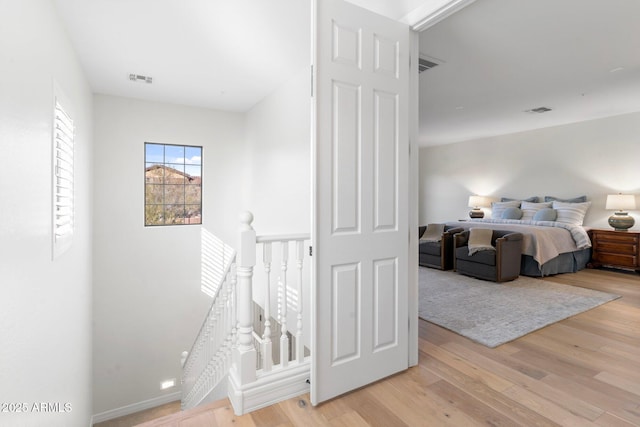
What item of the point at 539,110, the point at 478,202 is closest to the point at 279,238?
the point at 539,110

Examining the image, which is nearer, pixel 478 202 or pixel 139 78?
pixel 139 78

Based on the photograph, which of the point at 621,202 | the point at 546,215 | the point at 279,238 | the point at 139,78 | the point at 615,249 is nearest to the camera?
the point at 279,238

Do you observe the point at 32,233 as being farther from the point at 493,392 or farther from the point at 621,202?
the point at 621,202

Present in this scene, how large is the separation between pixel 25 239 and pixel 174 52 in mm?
2364

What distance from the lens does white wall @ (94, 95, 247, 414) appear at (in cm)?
459

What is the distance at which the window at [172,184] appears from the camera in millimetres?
5027

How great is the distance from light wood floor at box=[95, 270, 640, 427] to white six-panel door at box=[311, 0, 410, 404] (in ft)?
0.50

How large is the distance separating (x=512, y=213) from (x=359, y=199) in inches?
226

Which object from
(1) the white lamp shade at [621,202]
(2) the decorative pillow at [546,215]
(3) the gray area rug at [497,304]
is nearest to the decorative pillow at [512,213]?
(2) the decorative pillow at [546,215]

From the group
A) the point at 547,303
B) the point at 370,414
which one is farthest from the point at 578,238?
the point at 370,414

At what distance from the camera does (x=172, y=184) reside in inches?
207

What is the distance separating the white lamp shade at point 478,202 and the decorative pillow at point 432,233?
2075 mm

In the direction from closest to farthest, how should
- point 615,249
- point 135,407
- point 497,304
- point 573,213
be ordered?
point 497,304, point 135,407, point 615,249, point 573,213

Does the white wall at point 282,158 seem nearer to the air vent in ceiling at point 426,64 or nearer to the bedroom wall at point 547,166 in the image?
the air vent in ceiling at point 426,64
